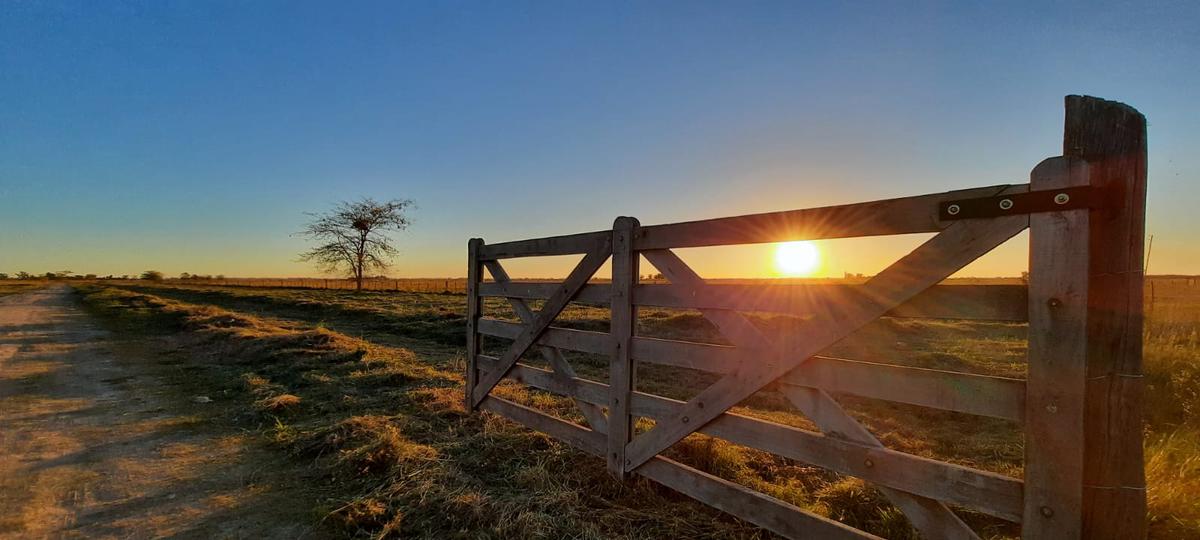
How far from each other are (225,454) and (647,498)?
423cm

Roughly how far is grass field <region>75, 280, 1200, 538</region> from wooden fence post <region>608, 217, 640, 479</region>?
319 millimetres

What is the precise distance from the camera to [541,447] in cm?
500

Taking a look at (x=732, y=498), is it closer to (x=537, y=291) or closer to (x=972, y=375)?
(x=972, y=375)

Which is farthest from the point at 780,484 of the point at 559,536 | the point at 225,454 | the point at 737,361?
the point at 225,454

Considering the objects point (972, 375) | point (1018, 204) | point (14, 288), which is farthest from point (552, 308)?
point (14, 288)

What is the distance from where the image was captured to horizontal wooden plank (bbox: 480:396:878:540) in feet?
9.50

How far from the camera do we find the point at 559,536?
339cm

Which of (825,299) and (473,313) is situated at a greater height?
(825,299)

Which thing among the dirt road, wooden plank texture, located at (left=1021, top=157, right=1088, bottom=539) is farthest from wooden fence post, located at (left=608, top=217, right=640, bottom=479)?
wooden plank texture, located at (left=1021, top=157, right=1088, bottom=539)

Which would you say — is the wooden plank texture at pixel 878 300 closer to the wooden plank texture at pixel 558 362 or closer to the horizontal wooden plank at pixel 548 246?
the wooden plank texture at pixel 558 362

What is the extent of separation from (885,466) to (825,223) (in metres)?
1.31

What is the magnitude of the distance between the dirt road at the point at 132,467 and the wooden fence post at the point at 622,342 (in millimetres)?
2284

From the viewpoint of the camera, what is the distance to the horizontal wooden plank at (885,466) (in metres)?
2.36

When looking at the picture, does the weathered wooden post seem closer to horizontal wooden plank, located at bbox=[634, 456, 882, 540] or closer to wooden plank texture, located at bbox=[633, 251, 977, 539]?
wooden plank texture, located at bbox=[633, 251, 977, 539]
